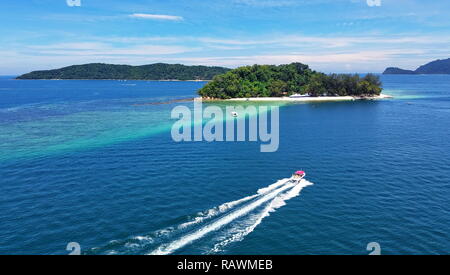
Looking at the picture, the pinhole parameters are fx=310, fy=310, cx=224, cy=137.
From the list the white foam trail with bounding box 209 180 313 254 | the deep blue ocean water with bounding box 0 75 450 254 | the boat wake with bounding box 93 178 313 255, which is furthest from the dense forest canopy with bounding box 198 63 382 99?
the boat wake with bounding box 93 178 313 255

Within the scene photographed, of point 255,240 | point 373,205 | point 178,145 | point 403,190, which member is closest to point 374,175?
point 403,190

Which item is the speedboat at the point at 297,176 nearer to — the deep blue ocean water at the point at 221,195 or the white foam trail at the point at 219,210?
the deep blue ocean water at the point at 221,195

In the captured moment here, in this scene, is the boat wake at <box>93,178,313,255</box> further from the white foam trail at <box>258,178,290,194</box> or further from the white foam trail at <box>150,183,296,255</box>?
the white foam trail at <box>258,178,290,194</box>

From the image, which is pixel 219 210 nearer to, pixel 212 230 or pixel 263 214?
pixel 212 230

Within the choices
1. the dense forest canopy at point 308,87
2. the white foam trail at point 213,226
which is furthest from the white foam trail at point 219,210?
the dense forest canopy at point 308,87
